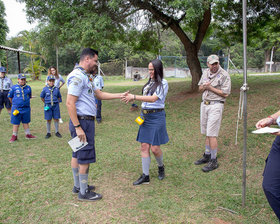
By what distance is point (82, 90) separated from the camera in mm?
3293

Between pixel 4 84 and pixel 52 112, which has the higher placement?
pixel 4 84

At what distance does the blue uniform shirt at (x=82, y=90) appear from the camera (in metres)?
3.17

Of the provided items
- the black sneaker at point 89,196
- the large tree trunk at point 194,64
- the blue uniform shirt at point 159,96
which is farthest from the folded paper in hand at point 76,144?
the large tree trunk at point 194,64

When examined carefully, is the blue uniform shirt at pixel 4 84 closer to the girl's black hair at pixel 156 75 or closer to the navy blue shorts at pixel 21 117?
the navy blue shorts at pixel 21 117

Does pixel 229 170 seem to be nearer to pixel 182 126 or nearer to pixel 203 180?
pixel 203 180

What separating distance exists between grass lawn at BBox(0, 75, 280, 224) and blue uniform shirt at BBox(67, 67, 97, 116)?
131 cm

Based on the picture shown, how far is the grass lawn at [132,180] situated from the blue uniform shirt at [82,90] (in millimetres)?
1309

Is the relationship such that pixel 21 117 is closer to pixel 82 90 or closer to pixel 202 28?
pixel 82 90

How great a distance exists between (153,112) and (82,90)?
116cm

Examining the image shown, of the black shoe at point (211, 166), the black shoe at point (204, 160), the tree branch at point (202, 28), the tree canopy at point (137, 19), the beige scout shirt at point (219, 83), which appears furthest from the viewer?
the tree branch at point (202, 28)

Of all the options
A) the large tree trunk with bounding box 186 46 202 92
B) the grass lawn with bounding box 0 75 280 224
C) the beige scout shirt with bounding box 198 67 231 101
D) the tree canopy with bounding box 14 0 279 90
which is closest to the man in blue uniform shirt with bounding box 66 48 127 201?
the grass lawn with bounding box 0 75 280 224

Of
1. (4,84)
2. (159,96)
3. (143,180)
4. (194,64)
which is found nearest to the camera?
(159,96)

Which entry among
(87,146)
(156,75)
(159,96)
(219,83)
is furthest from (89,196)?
(219,83)

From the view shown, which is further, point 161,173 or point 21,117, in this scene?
point 21,117
